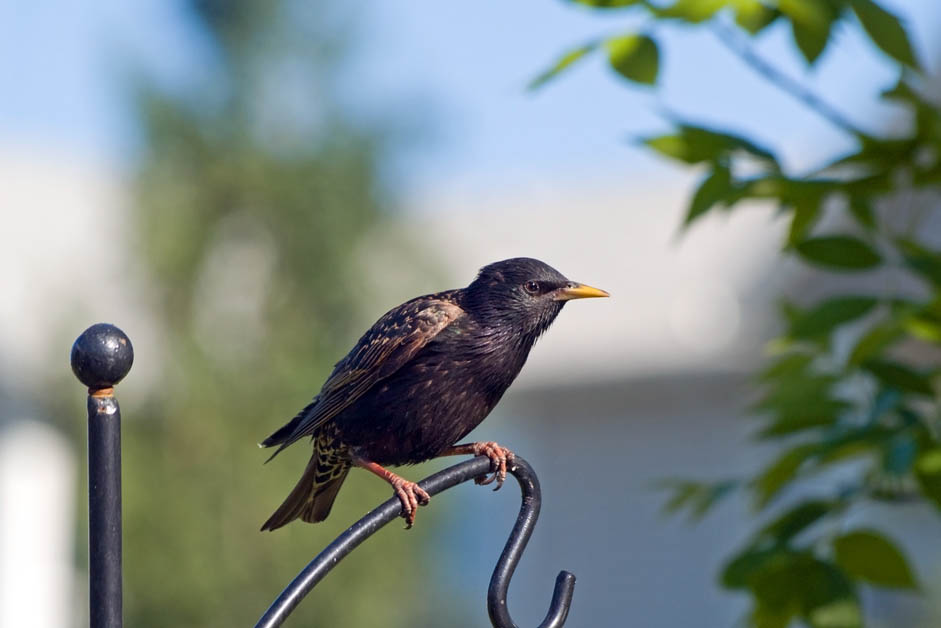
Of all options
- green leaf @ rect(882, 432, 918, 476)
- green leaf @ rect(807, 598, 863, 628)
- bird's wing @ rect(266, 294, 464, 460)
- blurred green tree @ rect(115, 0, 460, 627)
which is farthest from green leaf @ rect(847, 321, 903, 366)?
blurred green tree @ rect(115, 0, 460, 627)

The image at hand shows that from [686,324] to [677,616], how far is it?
3893 millimetres

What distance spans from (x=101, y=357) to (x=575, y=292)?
950mm

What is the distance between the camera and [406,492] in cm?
208

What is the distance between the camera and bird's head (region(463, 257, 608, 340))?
2.23 meters

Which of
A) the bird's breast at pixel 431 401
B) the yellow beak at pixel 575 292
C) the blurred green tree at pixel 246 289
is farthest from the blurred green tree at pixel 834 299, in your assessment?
the blurred green tree at pixel 246 289

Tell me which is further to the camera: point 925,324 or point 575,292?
point 925,324

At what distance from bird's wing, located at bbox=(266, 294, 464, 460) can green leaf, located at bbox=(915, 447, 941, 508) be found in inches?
36.9

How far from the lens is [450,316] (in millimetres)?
2250

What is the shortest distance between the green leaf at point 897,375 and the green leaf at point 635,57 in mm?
734

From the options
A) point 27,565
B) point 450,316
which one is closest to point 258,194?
point 27,565

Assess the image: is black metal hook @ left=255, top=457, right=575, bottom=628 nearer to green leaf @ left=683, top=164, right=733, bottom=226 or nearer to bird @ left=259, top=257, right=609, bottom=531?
bird @ left=259, top=257, right=609, bottom=531

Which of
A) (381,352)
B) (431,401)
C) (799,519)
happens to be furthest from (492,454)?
(799,519)

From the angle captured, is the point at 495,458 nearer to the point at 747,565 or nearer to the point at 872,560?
the point at 747,565

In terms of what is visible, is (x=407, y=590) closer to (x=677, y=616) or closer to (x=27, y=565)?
(x=27, y=565)
